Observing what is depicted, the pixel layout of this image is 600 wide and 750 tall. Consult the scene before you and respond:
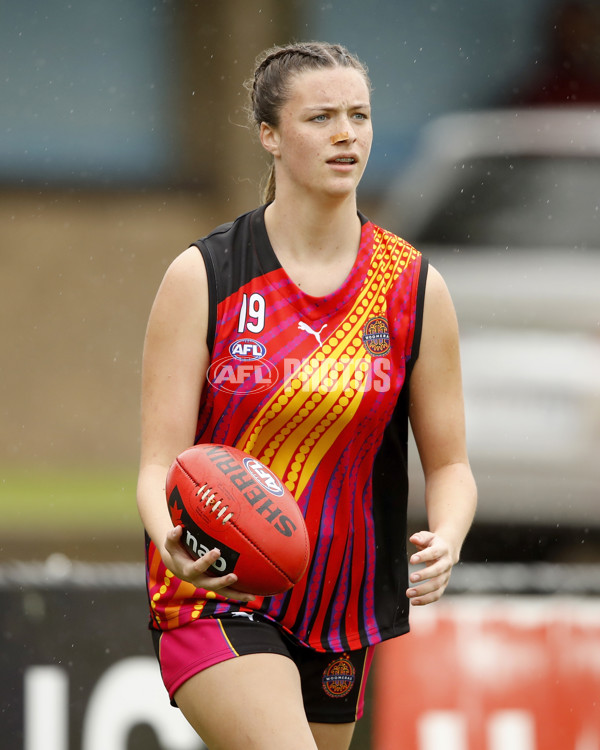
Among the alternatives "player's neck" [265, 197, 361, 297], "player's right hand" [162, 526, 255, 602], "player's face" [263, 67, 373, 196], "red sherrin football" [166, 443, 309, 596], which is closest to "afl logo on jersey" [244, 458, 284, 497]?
"red sherrin football" [166, 443, 309, 596]

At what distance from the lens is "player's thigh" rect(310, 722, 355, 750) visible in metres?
3.00

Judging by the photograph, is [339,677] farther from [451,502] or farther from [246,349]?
[246,349]

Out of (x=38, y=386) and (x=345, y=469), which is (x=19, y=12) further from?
(x=345, y=469)

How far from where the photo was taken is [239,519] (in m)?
2.54

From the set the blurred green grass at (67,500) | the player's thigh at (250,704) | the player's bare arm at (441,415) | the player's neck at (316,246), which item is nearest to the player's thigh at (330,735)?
the player's thigh at (250,704)

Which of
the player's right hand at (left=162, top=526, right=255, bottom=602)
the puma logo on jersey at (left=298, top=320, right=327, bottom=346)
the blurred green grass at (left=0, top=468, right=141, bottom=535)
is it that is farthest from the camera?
the blurred green grass at (left=0, top=468, right=141, bottom=535)

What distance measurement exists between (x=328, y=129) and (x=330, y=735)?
1.32m

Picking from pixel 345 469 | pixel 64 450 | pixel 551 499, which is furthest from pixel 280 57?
pixel 64 450

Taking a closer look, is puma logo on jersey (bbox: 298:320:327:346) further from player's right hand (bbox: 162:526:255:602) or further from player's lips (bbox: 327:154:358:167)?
player's right hand (bbox: 162:526:255:602)

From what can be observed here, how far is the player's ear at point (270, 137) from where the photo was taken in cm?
291

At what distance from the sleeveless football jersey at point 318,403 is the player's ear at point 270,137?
0.15m

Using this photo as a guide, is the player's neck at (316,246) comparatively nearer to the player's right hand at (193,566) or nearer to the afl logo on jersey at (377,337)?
the afl logo on jersey at (377,337)

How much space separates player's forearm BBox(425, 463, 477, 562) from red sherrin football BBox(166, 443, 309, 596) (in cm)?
35

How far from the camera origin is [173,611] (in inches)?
110
